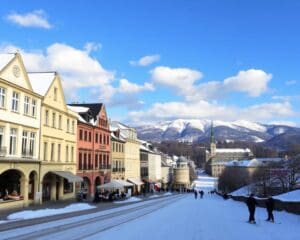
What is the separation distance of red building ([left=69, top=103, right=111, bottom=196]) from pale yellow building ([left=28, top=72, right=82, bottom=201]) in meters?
4.71

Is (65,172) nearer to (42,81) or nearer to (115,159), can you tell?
(42,81)

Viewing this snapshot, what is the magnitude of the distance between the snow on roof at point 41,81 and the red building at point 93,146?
35.6 ft

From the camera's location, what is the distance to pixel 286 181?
6581 centimetres

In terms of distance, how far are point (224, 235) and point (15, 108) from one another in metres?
26.3

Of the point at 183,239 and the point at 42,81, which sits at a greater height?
the point at 42,81

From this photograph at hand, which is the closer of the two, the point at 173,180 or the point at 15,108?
the point at 15,108

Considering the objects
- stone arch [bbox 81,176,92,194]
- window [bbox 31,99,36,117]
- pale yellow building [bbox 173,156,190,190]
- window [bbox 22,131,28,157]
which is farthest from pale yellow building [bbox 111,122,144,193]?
pale yellow building [bbox 173,156,190,190]

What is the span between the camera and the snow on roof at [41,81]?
1816 inches

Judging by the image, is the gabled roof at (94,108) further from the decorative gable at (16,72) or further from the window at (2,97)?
the window at (2,97)

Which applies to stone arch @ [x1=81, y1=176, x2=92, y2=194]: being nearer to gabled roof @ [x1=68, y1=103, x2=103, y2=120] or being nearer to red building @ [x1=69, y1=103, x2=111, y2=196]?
red building @ [x1=69, y1=103, x2=111, y2=196]

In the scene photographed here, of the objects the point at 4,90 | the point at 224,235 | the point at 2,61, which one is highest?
the point at 2,61

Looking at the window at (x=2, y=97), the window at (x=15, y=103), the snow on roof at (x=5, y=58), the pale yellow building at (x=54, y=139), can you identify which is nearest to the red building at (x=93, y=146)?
the pale yellow building at (x=54, y=139)

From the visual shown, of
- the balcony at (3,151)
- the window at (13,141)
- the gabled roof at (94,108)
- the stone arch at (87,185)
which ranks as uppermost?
the gabled roof at (94,108)

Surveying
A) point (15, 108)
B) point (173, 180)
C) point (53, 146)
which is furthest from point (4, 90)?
point (173, 180)
